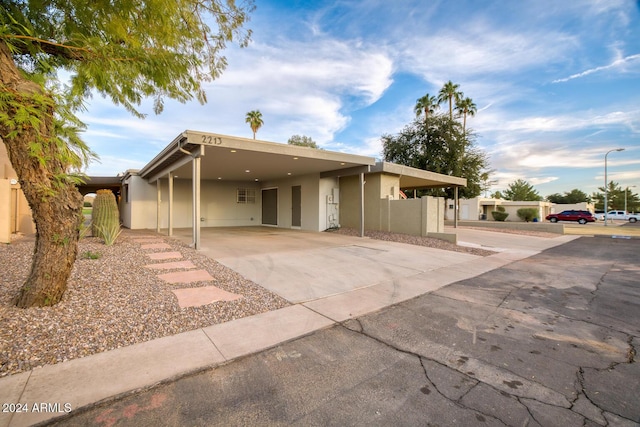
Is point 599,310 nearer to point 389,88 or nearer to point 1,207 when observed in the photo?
Answer: point 389,88

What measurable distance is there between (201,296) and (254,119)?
28507 millimetres

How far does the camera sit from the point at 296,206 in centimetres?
1510

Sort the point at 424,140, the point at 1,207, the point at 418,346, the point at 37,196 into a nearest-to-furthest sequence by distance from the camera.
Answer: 1. the point at 418,346
2. the point at 37,196
3. the point at 1,207
4. the point at 424,140

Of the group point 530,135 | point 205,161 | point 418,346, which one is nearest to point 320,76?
point 205,161

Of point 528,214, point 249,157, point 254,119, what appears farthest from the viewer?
point 528,214

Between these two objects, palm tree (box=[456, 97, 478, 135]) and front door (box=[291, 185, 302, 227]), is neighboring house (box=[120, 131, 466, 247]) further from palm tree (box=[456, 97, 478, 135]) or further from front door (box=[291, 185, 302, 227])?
palm tree (box=[456, 97, 478, 135])

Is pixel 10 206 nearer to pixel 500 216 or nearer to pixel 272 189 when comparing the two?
pixel 272 189

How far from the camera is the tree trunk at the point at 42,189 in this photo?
281 cm

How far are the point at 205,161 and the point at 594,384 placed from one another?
35.7 ft

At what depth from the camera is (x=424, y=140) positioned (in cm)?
2169

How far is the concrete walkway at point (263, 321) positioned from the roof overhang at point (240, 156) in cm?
303

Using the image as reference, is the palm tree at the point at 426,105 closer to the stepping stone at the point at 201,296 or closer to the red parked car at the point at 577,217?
the red parked car at the point at 577,217

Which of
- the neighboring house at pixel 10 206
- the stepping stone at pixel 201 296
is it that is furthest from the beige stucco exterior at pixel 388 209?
the neighboring house at pixel 10 206

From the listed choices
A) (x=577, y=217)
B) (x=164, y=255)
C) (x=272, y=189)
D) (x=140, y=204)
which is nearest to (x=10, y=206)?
(x=164, y=255)
